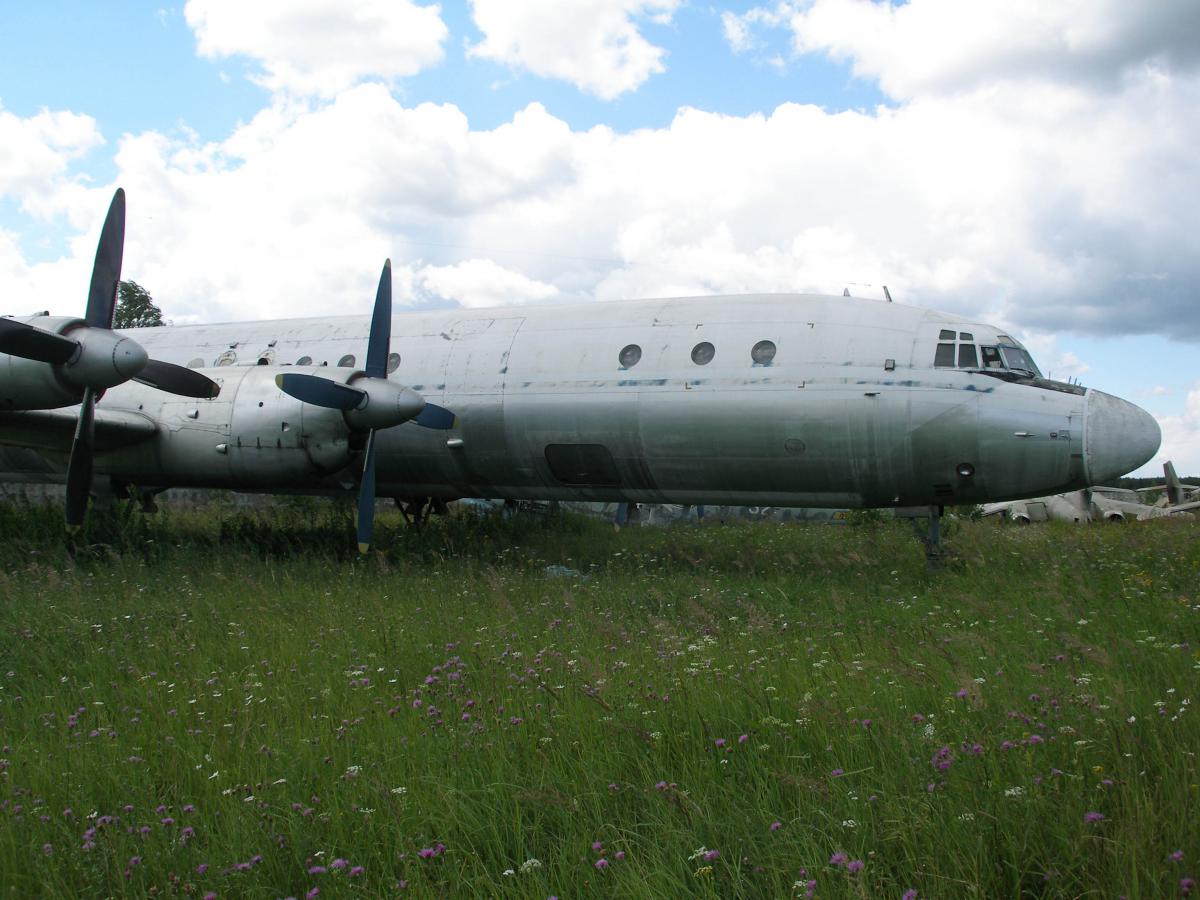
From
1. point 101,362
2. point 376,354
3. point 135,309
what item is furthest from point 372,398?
point 135,309

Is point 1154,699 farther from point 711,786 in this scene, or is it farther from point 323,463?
point 323,463

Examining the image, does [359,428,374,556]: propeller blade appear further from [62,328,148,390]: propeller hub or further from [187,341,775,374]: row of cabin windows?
[62,328,148,390]: propeller hub

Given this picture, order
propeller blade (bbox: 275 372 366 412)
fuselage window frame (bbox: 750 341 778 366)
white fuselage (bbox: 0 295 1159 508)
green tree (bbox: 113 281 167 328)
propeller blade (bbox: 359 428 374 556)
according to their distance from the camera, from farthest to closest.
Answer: green tree (bbox: 113 281 167 328)
propeller blade (bbox: 359 428 374 556)
propeller blade (bbox: 275 372 366 412)
fuselage window frame (bbox: 750 341 778 366)
white fuselage (bbox: 0 295 1159 508)

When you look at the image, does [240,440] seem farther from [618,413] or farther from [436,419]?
[618,413]

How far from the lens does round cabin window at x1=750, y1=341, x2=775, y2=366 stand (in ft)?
41.0

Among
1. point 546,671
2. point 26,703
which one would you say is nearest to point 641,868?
point 546,671

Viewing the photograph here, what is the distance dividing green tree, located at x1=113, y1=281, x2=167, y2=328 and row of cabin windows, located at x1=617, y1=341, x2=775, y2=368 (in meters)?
41.6

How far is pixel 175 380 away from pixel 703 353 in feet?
A: 24.1

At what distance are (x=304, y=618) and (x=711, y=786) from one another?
5.59 m

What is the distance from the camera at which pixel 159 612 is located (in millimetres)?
9047

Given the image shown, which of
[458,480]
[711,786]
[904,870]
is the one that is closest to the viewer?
[904,870]

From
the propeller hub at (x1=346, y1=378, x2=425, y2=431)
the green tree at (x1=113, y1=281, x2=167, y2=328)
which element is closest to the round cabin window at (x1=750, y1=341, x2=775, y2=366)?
the propeller hub at (x1=346, y1=378, x2=425, y2=431)

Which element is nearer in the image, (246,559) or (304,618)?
(304,618)

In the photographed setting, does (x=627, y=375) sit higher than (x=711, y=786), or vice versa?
(x=627, y=375)
